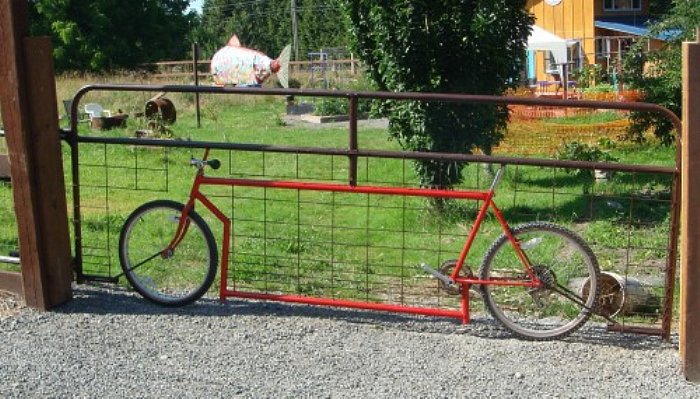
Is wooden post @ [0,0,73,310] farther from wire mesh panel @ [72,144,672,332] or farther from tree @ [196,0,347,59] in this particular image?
tree @ [196,0,347,59]

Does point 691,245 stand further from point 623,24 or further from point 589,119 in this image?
point 623,24

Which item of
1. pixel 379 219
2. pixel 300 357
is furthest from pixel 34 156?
pixel 379 219

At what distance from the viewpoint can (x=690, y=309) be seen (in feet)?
17.9

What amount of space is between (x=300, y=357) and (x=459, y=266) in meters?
1.09

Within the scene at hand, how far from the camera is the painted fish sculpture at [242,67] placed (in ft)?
52.1

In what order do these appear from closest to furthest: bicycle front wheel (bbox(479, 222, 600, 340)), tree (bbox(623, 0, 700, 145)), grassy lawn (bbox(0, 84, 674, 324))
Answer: bicycle front wheel (bbox(479, 222, 600, 340)), grassy lawn (bbox(0, 84, 674, 324)), tree (bbox(623, 0, 700, 145))

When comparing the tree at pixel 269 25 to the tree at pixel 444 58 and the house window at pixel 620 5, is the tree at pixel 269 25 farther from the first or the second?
the tree at pixel 444 58

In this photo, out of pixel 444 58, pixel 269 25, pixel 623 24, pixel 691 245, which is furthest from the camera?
pixel 269 25

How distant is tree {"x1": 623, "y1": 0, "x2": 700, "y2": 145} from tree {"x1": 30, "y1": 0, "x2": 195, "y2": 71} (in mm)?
43828

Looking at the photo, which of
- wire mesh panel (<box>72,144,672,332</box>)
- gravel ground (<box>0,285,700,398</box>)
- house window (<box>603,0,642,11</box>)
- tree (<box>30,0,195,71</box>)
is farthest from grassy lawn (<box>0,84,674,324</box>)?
tree (<box>30,0,195,71</box>)

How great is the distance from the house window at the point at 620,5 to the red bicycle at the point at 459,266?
33900 millimetres

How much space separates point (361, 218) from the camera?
10984mm

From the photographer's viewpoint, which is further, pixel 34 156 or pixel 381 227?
pixel 381 227

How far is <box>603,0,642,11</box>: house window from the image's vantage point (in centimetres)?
3912
